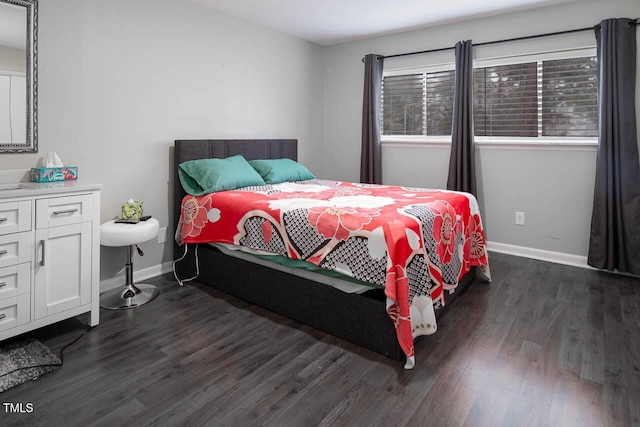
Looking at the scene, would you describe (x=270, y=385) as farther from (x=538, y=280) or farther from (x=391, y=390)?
(x=538, y=280)

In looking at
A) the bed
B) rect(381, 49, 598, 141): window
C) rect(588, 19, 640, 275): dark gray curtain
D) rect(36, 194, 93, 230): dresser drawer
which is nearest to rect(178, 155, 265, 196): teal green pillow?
the bed

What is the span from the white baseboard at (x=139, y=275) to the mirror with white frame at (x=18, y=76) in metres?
1.07

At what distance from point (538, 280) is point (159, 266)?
125 inches

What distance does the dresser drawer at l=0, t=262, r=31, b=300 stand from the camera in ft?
6.70

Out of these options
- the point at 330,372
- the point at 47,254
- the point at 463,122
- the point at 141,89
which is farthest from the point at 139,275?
the point at 463,122

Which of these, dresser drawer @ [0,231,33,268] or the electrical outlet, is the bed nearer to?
the electrical outlet

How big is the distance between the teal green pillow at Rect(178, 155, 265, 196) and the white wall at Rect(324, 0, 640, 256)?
6.64 ft

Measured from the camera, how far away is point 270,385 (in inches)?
73.2

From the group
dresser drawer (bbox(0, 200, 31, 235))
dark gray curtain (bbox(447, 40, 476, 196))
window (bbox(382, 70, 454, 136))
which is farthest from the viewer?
window (bbox(382, 70, 454, 136))

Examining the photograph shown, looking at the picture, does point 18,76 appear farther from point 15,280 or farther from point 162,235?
point 162,235

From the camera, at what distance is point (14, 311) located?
2.09m

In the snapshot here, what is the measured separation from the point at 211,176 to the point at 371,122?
2.23 meters

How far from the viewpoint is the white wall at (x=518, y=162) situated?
3594 millimetres

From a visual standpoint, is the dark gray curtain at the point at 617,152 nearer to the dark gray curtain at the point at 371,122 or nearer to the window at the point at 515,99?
the window at the point at 515,99
